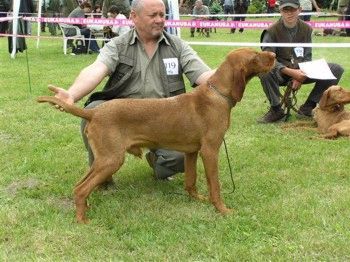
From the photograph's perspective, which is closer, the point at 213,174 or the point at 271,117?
the point at 213,174

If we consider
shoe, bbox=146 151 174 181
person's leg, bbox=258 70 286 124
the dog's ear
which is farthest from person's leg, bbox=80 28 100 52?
the dog's ear

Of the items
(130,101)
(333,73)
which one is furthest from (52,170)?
(333,73)

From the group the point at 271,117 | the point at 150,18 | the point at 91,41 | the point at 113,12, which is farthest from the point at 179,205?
the point at 91,41

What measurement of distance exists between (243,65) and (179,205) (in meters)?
1.22

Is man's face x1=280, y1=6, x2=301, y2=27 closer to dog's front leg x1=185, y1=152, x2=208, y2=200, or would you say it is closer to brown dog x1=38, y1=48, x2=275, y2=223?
brown dog x1=38, y1=48, x2=275, y2=223

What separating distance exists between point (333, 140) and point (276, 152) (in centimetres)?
92

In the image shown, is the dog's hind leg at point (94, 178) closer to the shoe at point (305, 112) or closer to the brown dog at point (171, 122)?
the brown dog at point (171, 122)

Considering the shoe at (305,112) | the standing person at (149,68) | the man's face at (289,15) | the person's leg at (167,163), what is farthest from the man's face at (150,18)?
the shoe at (305,112)

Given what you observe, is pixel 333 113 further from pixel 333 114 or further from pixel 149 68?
pixel 149 68

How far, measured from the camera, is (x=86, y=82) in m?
4.23

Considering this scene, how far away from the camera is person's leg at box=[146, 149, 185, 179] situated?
14.8 feet

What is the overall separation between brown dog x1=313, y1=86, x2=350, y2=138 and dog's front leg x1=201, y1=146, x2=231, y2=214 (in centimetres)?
275

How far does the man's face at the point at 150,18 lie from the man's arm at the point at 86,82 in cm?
45

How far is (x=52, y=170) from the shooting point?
5.08 metres
